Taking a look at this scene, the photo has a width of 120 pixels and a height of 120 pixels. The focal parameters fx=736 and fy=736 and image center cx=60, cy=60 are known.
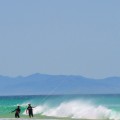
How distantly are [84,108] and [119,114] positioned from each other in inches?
285

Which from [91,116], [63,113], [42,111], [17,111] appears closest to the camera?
[17,111]

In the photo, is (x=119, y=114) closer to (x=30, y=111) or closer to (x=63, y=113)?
(x=63, y=113)

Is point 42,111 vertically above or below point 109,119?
above

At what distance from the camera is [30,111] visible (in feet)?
232

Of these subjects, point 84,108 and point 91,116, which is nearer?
point 91,116

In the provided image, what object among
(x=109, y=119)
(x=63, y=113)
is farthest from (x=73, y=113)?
(x=109, y=119)

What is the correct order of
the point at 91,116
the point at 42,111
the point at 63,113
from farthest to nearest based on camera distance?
the point at 42,111
the point at 63,113
the point at 91,116

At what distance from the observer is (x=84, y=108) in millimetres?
85375

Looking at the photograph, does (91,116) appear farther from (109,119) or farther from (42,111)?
Result: (42,111)

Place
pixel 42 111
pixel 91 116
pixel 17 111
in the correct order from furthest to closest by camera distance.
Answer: pixel 42 111, pixel 91 116, pixel 17 111

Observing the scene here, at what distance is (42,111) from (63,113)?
6.74m

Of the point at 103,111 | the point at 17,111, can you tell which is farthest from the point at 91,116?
the point at 17,111

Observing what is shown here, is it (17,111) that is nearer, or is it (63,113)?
(17,111)

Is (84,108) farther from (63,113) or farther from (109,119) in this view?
(109,119)
